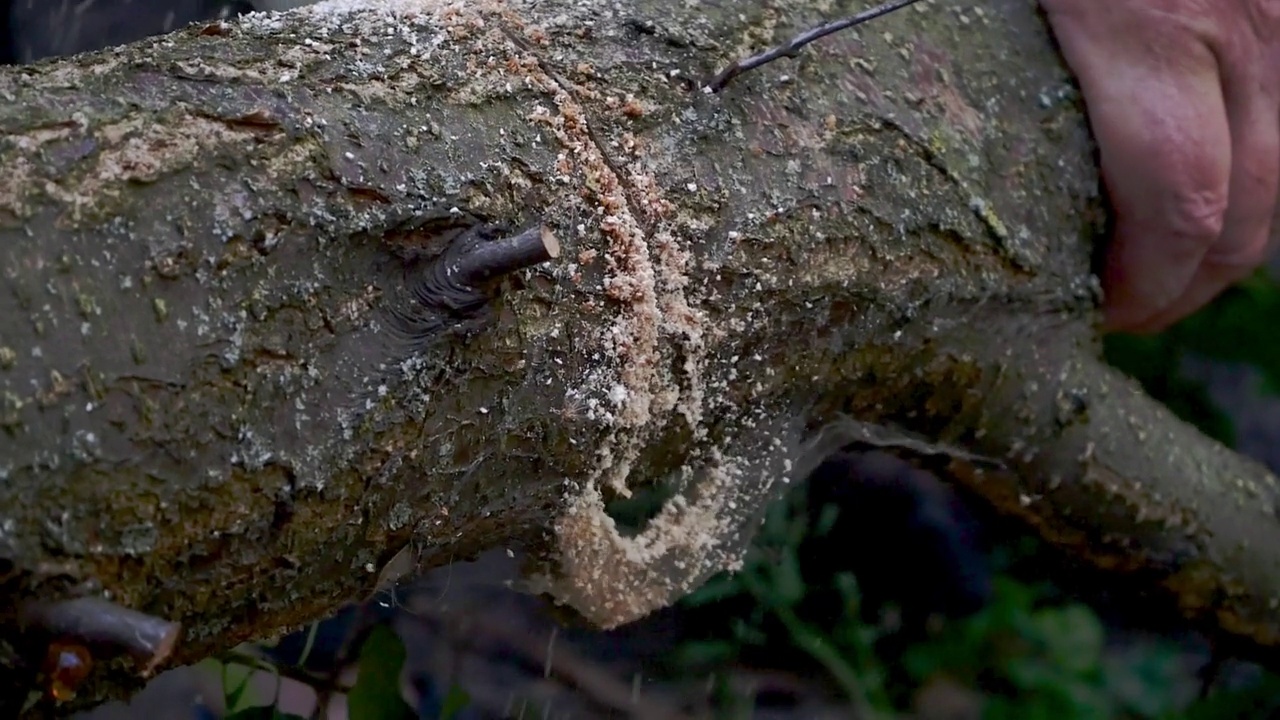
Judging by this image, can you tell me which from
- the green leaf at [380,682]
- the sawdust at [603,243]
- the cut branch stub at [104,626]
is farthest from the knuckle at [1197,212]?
the cut branch stub at [104,626]

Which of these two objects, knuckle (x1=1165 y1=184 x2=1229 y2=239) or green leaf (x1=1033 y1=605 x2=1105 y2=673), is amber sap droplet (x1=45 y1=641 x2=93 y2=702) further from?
green leaf (x1=1033 y1=605 x2=1105 y2=673)

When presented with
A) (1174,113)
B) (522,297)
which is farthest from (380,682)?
(1174,113)

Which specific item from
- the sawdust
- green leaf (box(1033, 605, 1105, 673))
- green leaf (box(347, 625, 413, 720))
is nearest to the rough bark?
the sawdust

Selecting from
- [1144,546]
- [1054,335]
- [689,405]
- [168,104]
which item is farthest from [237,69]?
[1144,546]

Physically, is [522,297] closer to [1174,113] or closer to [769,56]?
[769,56]

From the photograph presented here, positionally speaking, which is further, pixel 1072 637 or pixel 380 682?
pixel 1072 637

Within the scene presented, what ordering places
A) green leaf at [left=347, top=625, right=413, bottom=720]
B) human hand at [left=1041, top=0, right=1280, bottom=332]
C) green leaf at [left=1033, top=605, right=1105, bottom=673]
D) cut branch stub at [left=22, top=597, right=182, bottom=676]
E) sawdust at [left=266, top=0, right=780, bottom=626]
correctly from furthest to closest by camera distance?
green leaf at [left=1033, top=605, right=1105, bottom=673], human hand at [left=1041, top=0, right=1280, bottom=332], green leaf at [left=347, top=625, right=413, bottom=720], sawdust at [left=266, top=0, right=780, bottom=626], cut branch stub at [left=22, top=597, right=182, bottom=676]
